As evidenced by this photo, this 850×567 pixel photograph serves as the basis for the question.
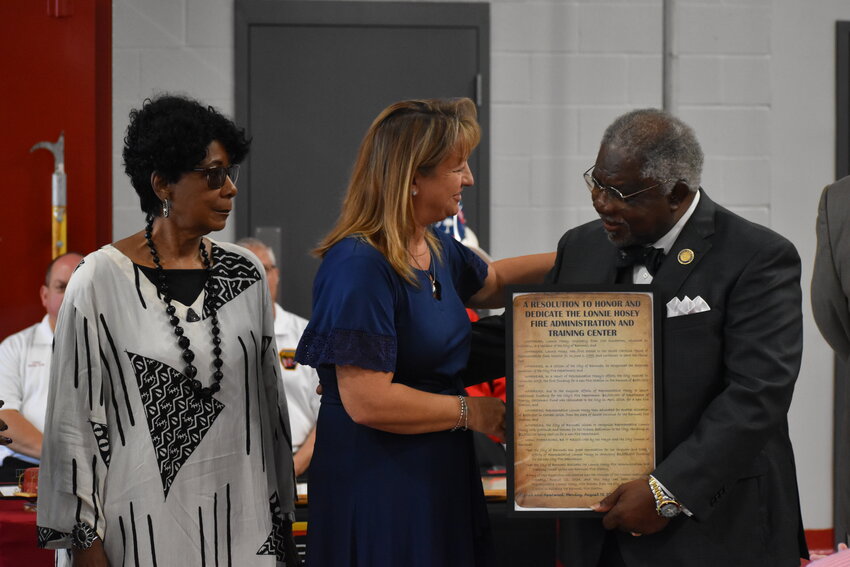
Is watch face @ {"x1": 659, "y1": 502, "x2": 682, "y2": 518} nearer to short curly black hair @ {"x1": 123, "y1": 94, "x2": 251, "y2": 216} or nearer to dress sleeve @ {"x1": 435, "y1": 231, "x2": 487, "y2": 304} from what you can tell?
dress sleeve @ {"x1": 435, "y1": 231, "x2": 487, "y2": 304}

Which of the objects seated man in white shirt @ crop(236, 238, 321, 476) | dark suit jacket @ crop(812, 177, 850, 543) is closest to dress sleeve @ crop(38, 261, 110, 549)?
dark suit jacket @ crop(812, 177, 850, 543)

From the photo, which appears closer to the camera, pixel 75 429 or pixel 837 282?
pixel 75 429

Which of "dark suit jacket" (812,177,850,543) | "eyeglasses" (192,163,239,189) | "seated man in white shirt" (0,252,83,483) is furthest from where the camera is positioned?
"seated man in white shirt" (0,252,83,483)

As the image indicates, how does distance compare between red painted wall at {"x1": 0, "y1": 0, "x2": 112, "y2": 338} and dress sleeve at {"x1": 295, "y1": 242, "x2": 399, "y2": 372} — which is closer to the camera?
dress sleeve at {"x1": 295, "y1": 242, "x2": 399, "y2": 372}

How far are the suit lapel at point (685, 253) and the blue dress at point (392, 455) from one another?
418mm

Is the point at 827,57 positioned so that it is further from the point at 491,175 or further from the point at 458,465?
the point at 458,465

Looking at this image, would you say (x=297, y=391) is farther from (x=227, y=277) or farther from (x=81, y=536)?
(x=81, y=536)

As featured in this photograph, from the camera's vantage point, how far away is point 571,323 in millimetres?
1923

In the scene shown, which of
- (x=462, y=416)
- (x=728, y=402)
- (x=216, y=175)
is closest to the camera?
(x=728, y=402)

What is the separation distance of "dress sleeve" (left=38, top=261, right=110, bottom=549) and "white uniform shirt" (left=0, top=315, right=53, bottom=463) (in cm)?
228

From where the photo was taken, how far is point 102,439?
1.94m

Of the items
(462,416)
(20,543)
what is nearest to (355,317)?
(462,416)

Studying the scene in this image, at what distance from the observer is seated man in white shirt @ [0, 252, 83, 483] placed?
4020mm

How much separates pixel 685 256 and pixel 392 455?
71 cm
